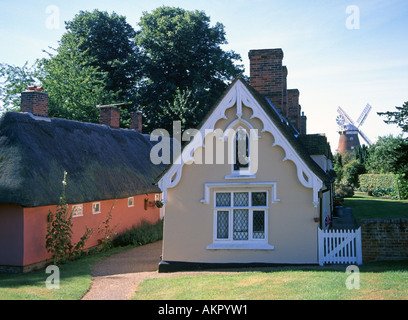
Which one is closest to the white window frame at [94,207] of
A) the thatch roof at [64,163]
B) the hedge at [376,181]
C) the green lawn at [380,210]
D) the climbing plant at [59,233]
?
the thatch roof at [64,163]

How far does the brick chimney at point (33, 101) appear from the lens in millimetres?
19828

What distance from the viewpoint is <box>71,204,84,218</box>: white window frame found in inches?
707

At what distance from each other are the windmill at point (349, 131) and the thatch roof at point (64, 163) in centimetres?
6937

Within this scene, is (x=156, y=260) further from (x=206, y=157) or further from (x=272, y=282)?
(x=272, y=282)

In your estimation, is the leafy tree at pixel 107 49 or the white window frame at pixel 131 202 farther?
the leafy tree at pixel 107 49

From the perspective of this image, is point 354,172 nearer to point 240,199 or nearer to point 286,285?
point 240,199

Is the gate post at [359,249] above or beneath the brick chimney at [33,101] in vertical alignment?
beneath

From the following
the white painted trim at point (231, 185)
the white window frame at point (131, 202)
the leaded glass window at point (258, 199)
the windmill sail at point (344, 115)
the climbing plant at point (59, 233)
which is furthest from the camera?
the windmill sail at point (344, 115)

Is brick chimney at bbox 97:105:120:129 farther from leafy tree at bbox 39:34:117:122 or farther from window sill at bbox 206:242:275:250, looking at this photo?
window sill at bbox 206:242:275:250

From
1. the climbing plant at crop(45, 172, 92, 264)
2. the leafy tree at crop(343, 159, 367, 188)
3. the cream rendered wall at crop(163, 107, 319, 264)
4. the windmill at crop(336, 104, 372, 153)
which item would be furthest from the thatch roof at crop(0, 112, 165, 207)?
the windmill at crop(336, 104, 372, 153)

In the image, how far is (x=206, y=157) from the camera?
14062mm

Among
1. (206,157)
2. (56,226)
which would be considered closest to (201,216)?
(206,157)

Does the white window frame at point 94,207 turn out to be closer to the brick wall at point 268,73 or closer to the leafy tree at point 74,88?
the brick wall at point 268,73

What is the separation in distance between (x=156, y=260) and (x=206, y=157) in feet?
17.4
